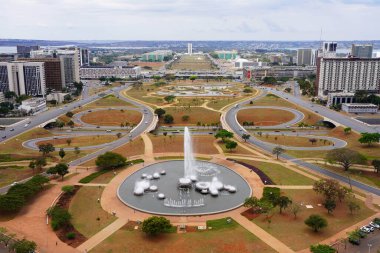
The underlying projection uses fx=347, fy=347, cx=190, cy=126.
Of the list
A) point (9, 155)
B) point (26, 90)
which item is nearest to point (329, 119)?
point (9, 155)

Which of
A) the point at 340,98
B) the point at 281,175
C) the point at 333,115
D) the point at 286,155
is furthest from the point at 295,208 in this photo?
the point at 340,98

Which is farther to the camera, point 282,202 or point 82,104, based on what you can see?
point 82,104

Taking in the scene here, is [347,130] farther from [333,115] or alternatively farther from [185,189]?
[185,189]

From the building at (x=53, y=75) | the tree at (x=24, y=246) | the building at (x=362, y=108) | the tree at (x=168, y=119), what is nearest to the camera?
the tree at (x=24, y=246)

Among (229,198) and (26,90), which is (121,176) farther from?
(26,90)

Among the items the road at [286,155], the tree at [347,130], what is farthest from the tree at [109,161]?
the tree at [347,130]

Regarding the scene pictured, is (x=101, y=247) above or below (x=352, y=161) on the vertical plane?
below

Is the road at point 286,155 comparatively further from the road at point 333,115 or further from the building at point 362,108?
the building at point 362,108
